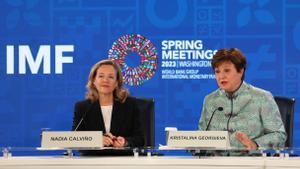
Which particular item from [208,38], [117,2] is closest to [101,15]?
[117,2]

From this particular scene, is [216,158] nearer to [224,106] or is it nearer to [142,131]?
[224,106]

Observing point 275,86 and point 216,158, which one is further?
point 275,86

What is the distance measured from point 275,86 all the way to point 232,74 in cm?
195

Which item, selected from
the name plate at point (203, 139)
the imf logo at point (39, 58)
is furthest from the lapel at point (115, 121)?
the imf logo at point (39, 58)

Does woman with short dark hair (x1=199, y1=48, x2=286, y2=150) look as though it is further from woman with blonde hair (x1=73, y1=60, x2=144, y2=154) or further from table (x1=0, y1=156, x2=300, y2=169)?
table (x1=0, y1=156, x2=300, y2=169)

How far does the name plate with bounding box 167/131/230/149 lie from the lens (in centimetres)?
265

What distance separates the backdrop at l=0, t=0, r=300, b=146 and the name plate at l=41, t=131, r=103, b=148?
8.68ft

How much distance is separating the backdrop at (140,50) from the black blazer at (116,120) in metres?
1.62

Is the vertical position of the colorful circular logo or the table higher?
the colorful circular logo

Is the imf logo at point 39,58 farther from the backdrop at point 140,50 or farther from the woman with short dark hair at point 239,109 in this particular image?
the woman with short dark hair at point 239,109

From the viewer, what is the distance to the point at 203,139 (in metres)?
2.67

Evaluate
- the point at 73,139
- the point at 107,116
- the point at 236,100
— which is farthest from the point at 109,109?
the point at 73,139

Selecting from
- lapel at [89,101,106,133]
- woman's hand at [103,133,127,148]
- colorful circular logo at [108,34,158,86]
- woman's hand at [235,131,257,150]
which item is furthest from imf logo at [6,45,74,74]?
woman's hand at [235,131,257,150]

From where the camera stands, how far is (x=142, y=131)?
3803 millimetres
